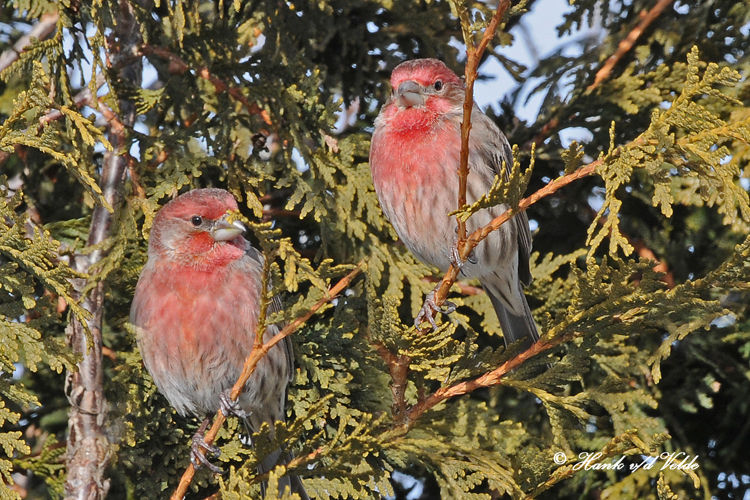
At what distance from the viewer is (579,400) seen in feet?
12.3

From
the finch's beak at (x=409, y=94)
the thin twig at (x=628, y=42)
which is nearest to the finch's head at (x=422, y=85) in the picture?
the finch's beak at (x=409, y=94)

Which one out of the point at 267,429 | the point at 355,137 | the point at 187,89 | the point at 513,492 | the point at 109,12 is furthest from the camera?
the point at 355,137

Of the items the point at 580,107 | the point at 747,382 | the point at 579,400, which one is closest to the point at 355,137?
the point at 580,107

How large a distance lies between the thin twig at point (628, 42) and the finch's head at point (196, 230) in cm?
250

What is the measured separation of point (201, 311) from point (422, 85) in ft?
5.99

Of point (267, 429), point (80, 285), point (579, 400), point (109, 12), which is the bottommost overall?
point (579, 400)

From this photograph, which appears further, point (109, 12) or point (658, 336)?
point (658, 336)

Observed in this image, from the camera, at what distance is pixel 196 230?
15.0 feet

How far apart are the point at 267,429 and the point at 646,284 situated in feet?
5.37

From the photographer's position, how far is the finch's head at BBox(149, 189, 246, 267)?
14.8 feet

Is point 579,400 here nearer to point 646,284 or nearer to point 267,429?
point 646,284

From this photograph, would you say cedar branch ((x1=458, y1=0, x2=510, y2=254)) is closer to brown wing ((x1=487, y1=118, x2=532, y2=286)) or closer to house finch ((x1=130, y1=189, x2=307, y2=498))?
house finch ((x1=130, y1=189, x2=307, y2=498))

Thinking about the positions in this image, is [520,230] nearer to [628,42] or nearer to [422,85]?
[422,85]

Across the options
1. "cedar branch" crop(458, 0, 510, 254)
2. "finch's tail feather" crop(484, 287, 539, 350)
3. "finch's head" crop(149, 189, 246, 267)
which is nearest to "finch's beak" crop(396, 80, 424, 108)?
"finch's head" crop(149, 189, 246, 267)
